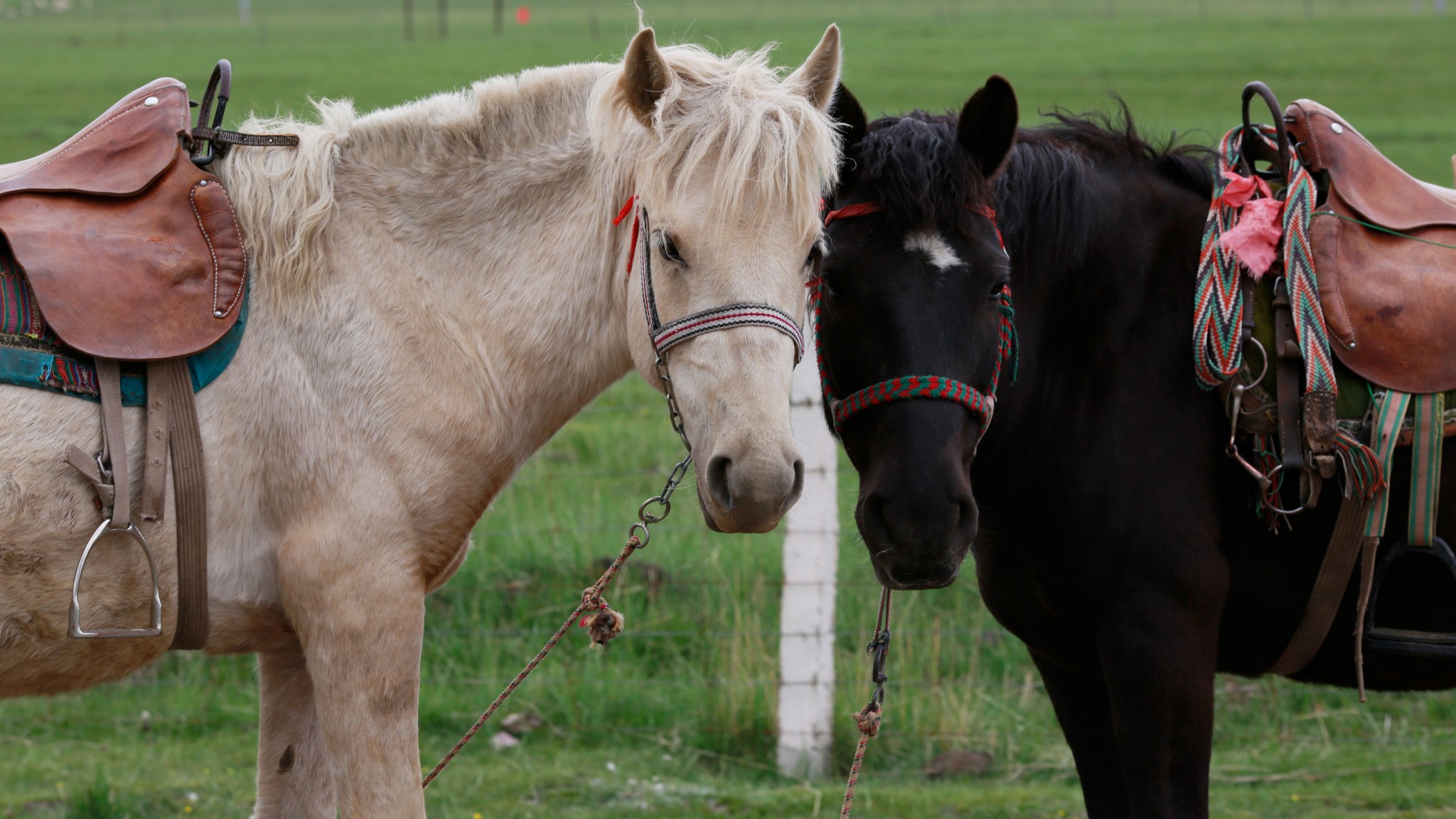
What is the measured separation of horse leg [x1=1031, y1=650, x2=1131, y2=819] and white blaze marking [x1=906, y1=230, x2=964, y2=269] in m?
1.06

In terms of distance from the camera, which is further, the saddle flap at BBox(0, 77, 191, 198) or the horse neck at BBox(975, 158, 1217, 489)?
the horse neck at BBox(975, 158, 1217, 489)

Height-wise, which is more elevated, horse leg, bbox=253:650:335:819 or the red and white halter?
the red and white halter

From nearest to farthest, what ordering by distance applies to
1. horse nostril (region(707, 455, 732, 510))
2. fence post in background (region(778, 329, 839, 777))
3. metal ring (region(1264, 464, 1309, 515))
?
horse nostril (region(707, 455, 732, 510)) < metal ring (region(1264, 464, 1309, 515)) < fence post in background (region(778, 329, 839, 777))

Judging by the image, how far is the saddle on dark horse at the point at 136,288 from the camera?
7.21 feet

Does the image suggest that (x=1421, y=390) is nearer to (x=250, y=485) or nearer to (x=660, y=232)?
(x=660, y=232)

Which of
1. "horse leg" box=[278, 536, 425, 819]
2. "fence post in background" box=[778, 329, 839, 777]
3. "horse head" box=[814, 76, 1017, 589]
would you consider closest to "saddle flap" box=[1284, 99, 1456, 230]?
"horse head" box=[814, 76, 1017, 589]

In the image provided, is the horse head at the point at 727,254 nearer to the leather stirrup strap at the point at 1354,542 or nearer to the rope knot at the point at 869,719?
the rope knot at the point at 869,719

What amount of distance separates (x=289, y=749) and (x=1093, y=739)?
1862 millimetres

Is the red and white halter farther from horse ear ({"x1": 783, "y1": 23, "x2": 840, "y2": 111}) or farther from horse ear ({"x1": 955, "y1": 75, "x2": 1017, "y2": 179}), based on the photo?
horse ear ({"x1": 955, "y1": 75, "x2": 1017, "y2": 179})

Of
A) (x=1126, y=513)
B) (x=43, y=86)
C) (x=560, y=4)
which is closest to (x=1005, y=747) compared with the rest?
(x=1126, y=513)

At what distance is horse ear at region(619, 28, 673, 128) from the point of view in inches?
89.4

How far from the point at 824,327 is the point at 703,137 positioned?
511 millimetres

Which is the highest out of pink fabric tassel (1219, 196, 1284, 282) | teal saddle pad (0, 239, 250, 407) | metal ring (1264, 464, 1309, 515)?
pink fabric tassel (1219, 196, 1284, 282)

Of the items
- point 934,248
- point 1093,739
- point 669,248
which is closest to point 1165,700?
point 1093,739
